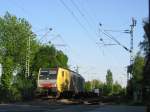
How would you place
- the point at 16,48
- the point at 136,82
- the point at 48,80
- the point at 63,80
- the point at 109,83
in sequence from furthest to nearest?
the point at 109,83 < the point at 16,48 < the point at 136,82 < the point at 63,80 < the point at 48,80

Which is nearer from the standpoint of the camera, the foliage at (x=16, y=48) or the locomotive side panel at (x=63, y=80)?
the locomotive side panel at (x=63, y=80)

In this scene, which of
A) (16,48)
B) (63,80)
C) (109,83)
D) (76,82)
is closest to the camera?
(63,80)

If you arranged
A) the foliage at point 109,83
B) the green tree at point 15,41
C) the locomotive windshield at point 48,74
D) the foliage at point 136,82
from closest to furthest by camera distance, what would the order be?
the locomotive windshield at point 48,74 → the foliage at point 136,82 → the green tree at point 15,41 → the foliage at point 109,83

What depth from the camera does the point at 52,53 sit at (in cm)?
11044

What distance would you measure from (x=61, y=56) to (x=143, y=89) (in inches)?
2594

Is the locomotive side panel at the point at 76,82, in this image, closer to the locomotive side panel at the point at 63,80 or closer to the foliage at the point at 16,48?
the locomotive side panel at the point at 63,80

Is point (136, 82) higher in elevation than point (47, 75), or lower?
lower

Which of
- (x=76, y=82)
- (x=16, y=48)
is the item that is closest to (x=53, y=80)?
(x=76, y=82)

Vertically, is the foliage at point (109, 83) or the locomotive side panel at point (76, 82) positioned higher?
the foliage at point (109, 83)

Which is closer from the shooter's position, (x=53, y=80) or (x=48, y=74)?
(x=53, y=80)

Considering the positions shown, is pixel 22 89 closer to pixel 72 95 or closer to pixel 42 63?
pixel 72 95

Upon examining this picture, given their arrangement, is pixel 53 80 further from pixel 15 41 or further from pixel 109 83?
pixel 109 83

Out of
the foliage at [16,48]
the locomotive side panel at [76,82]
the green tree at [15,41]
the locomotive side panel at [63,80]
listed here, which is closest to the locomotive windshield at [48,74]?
the locomotive side panel at [63,80]

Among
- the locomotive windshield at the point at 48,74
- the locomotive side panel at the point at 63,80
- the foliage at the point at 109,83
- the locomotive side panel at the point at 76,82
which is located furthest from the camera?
the foliage at the point at 109,83
